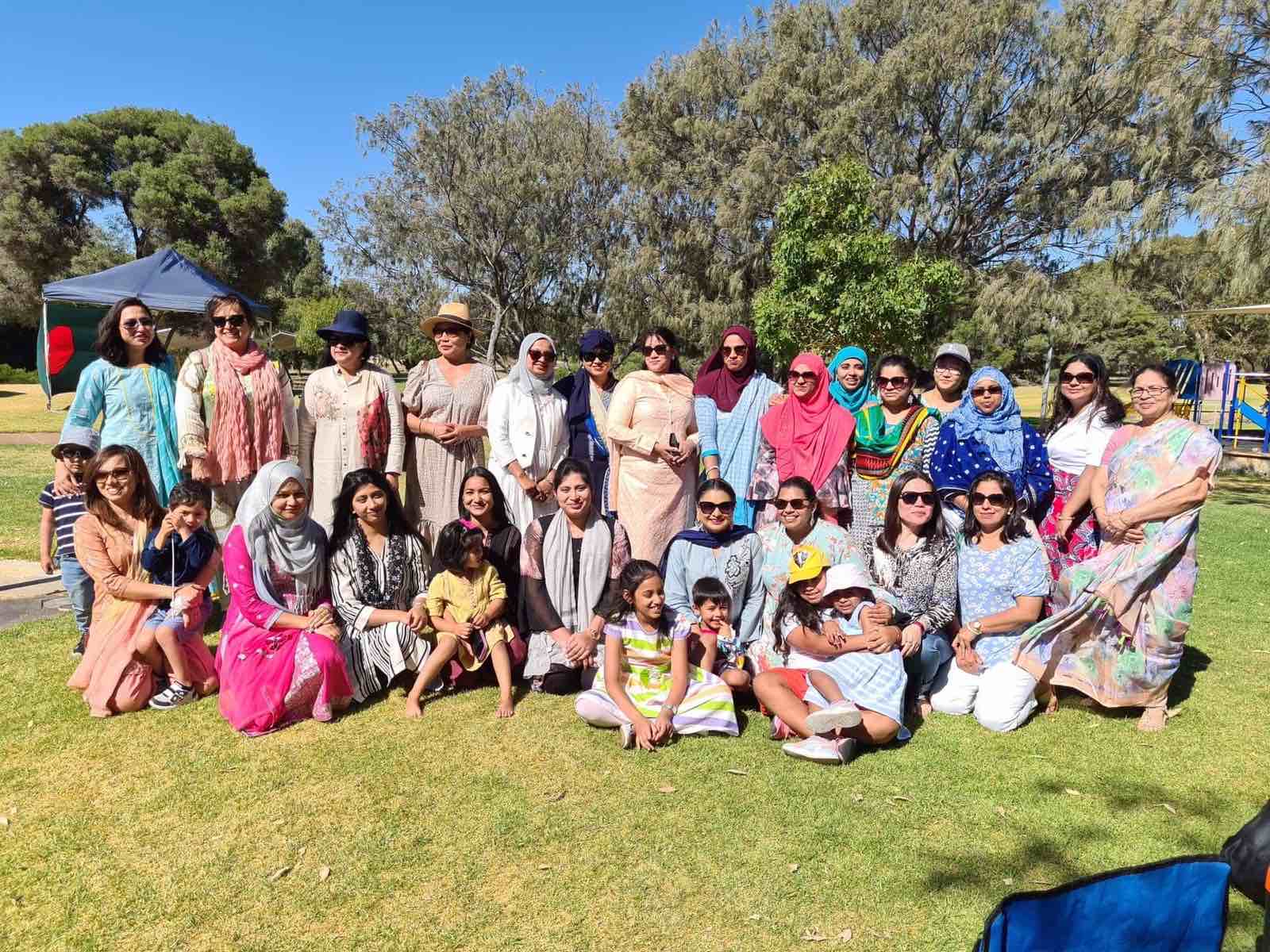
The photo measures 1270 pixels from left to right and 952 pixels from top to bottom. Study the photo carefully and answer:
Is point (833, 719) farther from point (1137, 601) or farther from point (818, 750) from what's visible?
point (1137, 601)

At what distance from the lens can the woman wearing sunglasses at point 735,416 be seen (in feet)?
16.1

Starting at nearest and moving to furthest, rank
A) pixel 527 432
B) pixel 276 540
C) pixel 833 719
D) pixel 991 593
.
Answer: pixel 833 719, pixel 276 540, pixel 991 593, pixel 527 432

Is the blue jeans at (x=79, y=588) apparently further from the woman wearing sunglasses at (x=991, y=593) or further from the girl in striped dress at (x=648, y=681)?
the woman wearing sunglasses at (x=991, y=593)

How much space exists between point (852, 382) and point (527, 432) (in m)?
2.03

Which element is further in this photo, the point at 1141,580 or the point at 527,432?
the point at 527,432

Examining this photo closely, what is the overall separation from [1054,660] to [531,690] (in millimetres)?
2755

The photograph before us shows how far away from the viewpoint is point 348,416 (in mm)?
4691

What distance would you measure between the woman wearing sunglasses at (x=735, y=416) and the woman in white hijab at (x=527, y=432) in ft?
3.14

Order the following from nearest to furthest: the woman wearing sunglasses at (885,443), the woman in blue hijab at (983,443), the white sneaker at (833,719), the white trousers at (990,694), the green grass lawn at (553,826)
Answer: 1. the green grass lawn at (553,826)
2. the white sneaker at (833,719)
3. the white trousers at (990,694)
4. the woman in blue hijab at (983,443)
5. the woman wearing sunglasses at (885,443)

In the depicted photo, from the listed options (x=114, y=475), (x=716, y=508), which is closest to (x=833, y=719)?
(x=716, y=508)

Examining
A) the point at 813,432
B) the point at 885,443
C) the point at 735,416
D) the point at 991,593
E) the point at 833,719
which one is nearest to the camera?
the point at 833,719

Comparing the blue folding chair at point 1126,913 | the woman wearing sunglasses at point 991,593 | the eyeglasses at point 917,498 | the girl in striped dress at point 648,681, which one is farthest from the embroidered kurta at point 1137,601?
the blue folding chair at point 1126,913

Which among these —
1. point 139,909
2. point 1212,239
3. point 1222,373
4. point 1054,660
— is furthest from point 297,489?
point 1222,373

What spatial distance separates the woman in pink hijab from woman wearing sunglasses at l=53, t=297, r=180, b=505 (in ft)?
11.8
